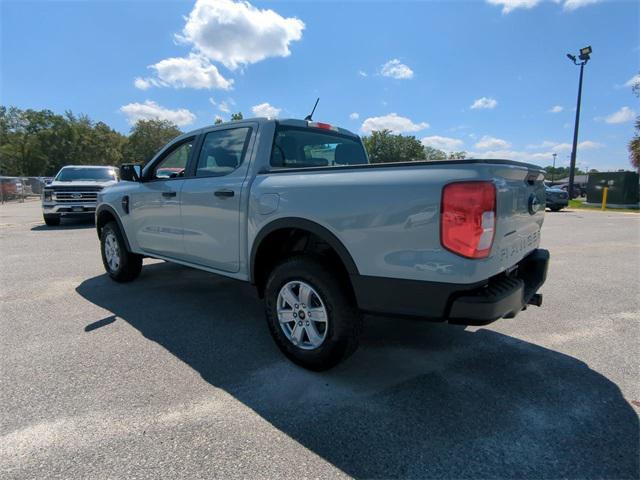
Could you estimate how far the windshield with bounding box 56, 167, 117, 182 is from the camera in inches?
481

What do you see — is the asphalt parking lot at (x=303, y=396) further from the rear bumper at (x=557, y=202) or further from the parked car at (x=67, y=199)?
the rear bumper at (x=557, y=202)

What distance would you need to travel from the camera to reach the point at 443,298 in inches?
88.0

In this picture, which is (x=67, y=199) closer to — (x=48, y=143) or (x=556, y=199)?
(x=556, y=199)

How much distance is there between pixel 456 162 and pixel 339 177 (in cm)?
76

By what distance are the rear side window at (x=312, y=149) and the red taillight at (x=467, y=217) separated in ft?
5.60

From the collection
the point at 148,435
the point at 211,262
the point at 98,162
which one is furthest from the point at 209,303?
the point at 98,162

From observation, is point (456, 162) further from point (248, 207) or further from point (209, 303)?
point (209, 303)

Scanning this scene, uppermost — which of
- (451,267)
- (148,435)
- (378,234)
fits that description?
(378,234)

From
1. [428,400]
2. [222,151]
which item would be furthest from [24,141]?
[428,400]

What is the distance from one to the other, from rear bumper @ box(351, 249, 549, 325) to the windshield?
12505 mm

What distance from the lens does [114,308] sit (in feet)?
14.1

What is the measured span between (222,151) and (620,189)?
86.4 ft

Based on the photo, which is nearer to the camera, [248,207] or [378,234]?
[378,234]

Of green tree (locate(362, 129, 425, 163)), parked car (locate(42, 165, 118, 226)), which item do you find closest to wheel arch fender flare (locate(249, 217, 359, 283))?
parked car (locate(42, 165, 118, 226))
